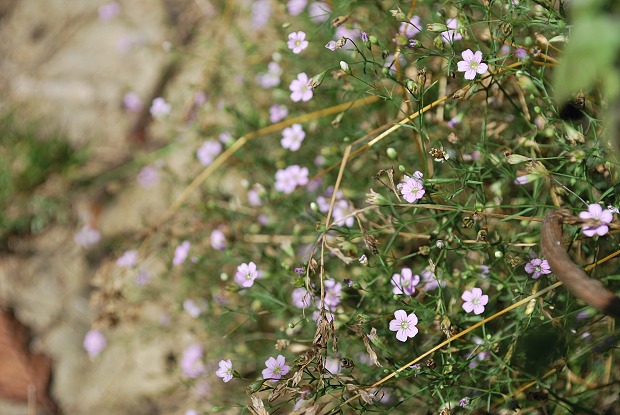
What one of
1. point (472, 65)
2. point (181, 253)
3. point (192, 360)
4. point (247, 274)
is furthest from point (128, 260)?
point (472, 65)

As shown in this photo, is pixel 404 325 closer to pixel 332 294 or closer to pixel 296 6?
pixel 332 294

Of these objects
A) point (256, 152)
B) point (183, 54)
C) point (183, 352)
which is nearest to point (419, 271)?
point (256, 152)

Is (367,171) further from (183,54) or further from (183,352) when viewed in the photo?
(183,54)

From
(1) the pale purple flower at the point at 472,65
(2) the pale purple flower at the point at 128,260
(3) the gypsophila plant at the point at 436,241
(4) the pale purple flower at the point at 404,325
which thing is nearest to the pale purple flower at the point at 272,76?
(3) the gypsophila plant at the point at 436,241

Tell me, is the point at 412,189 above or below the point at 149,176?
above

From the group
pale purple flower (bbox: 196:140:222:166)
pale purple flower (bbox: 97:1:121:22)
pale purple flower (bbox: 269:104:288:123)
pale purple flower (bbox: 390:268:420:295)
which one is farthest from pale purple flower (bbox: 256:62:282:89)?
pale purple flower (bbox: 97:1:121:22)

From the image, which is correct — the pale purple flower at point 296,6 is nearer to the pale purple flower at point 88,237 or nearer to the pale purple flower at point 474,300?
the pale purple flower at point 88,237
